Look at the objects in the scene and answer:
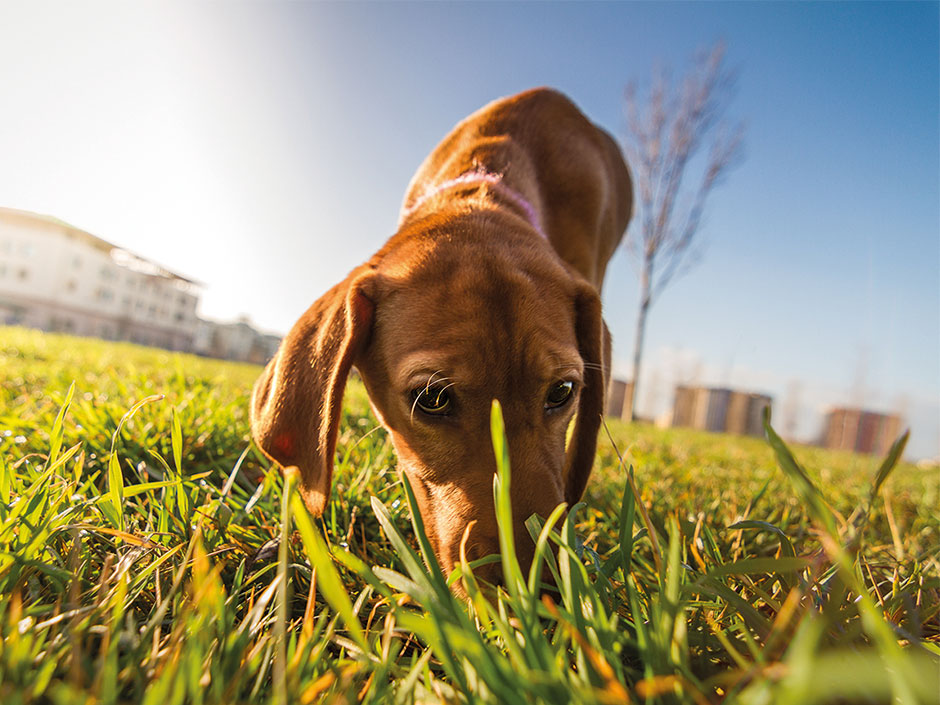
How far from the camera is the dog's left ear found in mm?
2016

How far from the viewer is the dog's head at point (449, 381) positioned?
1.72m

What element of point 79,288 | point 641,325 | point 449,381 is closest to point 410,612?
point 449,381

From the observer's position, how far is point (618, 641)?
867 millimetres

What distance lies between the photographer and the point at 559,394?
2.04 meters

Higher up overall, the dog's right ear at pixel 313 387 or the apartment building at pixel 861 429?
the apartment building at pixel 861 429

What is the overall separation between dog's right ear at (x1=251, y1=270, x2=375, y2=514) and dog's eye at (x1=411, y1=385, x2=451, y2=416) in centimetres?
28

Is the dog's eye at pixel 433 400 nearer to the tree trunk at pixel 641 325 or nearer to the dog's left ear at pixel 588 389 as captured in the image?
the dog's left ear at pixel 588 389

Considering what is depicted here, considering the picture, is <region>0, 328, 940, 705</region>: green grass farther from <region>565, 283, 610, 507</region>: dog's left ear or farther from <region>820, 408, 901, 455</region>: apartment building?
<region>820, 408, 901, 455</region>: apartment building

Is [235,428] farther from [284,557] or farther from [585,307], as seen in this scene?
[284,557]

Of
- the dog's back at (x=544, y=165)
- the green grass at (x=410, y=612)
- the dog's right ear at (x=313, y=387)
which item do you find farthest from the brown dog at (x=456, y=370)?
the dog's back at (x=544, y=165)

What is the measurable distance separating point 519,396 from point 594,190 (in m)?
2.84

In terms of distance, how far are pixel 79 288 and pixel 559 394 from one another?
55659 millimetres

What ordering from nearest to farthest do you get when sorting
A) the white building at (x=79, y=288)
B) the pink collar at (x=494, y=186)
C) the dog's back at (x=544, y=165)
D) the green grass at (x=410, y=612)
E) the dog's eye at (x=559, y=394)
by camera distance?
1. the green grass at (x=410, y=612)
2. the dog's eye at (x=559, y=394)
3. the pink collar at (x=494, y=186)
4. the dog's back at (x=544, y=165)
5. the white building at (x=79, y=288)

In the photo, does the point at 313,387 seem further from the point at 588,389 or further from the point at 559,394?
the point at 588,389
